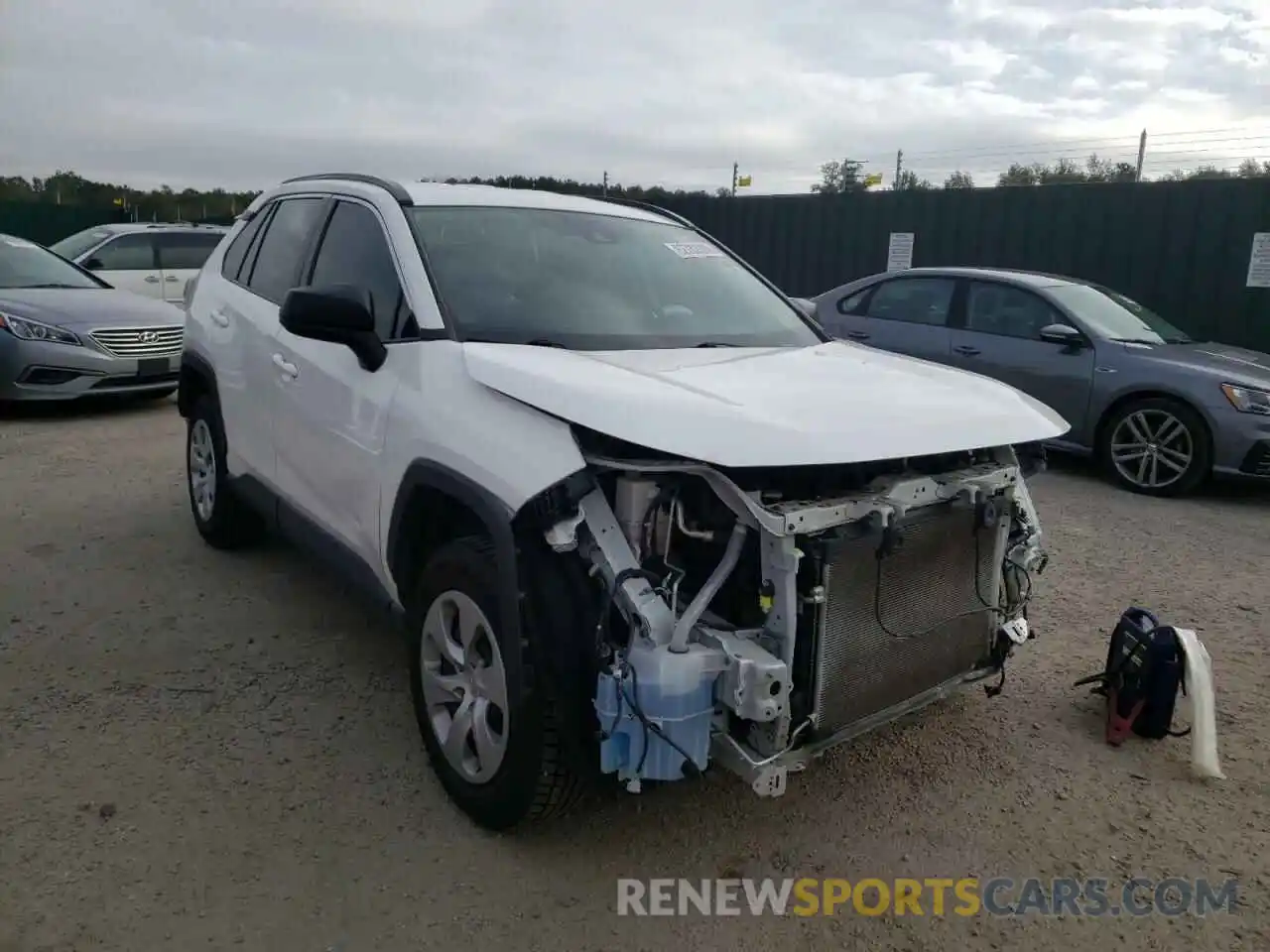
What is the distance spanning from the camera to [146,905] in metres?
2.55

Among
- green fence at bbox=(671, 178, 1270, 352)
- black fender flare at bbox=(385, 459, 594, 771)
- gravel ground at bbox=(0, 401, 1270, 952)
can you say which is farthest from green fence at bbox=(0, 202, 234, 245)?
black fender flare at bbox=(385, 459, 594, 771)

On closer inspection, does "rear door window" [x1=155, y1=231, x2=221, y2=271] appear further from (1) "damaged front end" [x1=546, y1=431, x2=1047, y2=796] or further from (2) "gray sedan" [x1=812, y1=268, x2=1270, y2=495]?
(1) "damaged front end" [x1=546, y1=431, x2=1047, y2=796]

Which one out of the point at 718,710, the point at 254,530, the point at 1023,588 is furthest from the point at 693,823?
the point at 254,530

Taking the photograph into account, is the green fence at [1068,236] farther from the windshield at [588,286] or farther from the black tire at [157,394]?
the windshield at [588,286]

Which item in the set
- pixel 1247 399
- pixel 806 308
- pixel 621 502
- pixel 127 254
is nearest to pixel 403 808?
pixel 621 502

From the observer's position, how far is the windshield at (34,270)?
9.45 metres

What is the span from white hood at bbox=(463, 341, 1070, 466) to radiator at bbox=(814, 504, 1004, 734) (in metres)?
0.28

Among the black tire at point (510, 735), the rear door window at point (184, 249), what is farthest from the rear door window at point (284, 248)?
the rear door window at point (184, 249)

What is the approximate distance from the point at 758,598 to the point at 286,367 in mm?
2206

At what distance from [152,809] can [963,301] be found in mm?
7121

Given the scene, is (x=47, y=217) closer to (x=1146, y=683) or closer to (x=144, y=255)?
(x=144, y=255)

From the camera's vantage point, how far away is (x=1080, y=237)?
1143 cm

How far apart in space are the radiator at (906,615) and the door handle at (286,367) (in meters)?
2.25

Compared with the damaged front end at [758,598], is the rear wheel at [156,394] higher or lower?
lower
